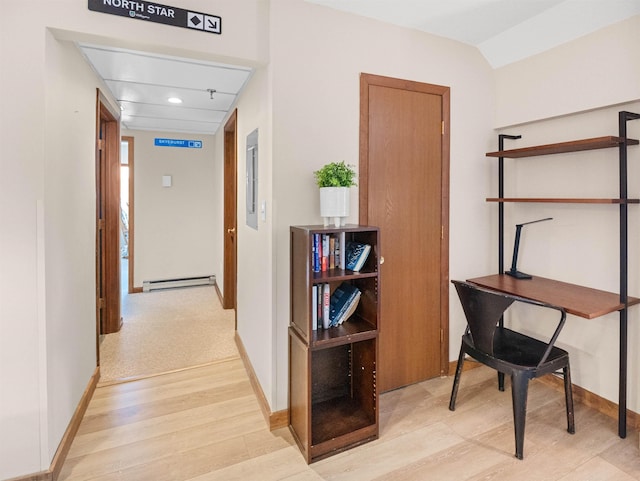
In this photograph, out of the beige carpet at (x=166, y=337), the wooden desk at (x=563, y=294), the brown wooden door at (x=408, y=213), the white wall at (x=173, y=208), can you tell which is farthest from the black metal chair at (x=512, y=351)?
the white wall at (x=173, y=208)

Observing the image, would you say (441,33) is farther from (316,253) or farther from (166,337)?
(166,337)

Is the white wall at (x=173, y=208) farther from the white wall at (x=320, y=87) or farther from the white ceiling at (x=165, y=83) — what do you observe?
the white wall at (x=320, y=87)

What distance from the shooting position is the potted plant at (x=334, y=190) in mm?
1993

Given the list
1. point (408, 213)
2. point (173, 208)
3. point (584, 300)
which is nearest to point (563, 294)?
point (584, 300)

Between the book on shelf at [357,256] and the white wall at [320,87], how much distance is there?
0.96ft

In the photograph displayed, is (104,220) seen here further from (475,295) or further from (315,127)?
(475,295)

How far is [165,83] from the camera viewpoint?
9.84 feet

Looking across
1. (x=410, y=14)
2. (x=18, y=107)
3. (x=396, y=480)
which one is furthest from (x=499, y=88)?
(x=18, y=107)

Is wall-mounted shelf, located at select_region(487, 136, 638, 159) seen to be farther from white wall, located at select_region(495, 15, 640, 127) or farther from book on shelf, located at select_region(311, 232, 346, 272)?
book on shelf, located at select_region(311, 232, 346, 272)

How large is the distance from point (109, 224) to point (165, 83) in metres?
1.53

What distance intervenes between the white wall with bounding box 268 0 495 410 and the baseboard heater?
151 inches

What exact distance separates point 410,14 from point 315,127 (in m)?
0.95

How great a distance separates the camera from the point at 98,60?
2502 mm

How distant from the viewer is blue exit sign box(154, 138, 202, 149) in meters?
5.19
